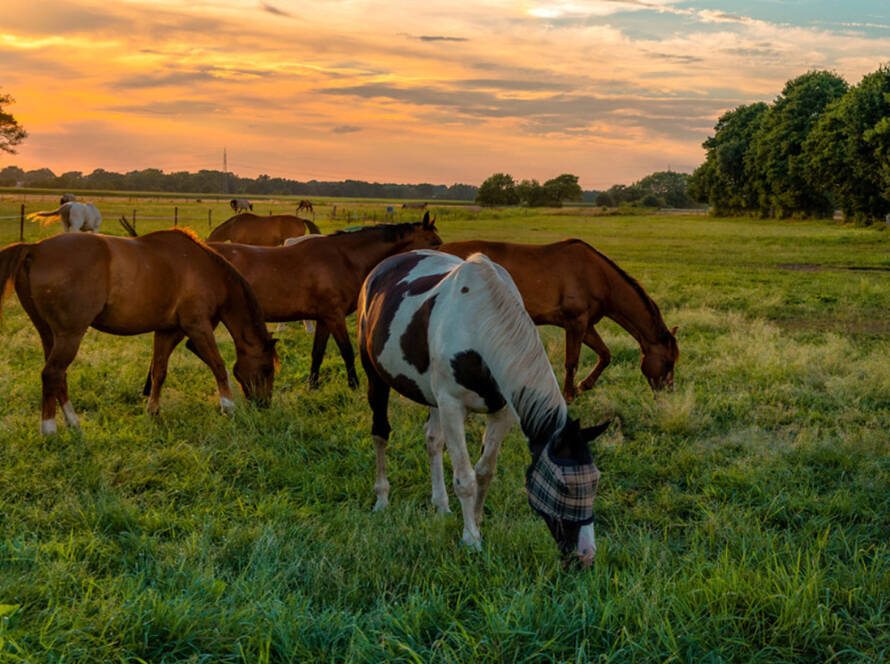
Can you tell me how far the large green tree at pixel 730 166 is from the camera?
6456cm

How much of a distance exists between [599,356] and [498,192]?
3780 inches

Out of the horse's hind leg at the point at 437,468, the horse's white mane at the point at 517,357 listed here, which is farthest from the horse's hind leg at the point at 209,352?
Answer: the horse's white mane at the point at 517,357

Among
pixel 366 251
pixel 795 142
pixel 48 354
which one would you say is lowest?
pixel 48 354

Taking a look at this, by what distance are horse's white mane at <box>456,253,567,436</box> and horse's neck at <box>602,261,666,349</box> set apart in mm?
3948

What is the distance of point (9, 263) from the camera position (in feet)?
17.5

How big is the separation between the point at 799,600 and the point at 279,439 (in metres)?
3.87

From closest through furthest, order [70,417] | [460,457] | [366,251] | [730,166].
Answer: [460,457]
[70,417]
[366,251]
[730,166]

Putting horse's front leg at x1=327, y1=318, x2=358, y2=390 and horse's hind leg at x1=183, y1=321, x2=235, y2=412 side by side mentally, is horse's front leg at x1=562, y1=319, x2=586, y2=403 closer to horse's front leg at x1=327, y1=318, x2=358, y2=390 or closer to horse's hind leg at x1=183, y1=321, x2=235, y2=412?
horse's front leg at x1=327, y1=318, x2=358, y2=390

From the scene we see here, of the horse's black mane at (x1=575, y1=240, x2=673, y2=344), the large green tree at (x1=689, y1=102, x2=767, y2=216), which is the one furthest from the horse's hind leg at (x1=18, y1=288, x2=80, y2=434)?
the large green tree at (x1=689, y1=102, x2=767, y2=216)

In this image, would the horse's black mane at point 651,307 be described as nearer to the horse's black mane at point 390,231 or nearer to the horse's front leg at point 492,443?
the horse's black mane at point 390,231

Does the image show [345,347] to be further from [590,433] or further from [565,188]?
[565,188]

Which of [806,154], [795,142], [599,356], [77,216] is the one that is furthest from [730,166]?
[599,356]

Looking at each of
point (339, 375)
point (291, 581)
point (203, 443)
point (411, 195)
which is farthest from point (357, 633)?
point (411, 195)

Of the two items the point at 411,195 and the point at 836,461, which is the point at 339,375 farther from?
the point at 411,195
